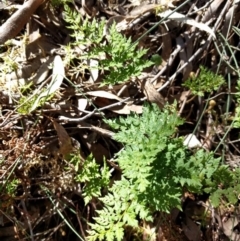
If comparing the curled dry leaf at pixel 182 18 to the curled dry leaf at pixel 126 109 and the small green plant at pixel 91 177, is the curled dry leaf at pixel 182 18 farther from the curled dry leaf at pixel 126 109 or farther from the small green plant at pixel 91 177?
the small green plant at pixel 91 177

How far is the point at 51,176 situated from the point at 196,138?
0.73 m

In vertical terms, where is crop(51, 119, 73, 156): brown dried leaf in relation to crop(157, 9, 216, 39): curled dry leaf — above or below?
below

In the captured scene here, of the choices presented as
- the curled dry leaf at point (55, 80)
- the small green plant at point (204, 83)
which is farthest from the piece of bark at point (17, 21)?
the small green plant at point (204, 83)

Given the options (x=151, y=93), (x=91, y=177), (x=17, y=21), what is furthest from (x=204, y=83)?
(x=17, y=21)

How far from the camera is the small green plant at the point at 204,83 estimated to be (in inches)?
87.8

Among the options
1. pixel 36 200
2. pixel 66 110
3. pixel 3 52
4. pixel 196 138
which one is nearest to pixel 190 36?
pixel 196 138

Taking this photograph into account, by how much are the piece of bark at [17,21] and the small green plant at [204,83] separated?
0.84m

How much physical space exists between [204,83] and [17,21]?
956 millimetres

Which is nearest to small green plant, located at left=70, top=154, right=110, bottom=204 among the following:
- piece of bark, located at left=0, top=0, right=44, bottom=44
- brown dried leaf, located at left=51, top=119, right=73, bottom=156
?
brown dried leaf, located at left=51, top=119, right=73, bottom=156

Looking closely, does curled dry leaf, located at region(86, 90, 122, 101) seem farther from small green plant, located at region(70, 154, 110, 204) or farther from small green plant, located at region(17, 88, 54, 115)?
small green plant, located at region(70, 154, 110, 204)

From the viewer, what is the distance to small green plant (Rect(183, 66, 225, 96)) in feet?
7.32

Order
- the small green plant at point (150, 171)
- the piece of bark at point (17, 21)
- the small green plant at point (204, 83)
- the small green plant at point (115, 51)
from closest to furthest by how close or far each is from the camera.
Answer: the small green plant at point (150, 171)
the small green plant at point (115, 51)
the small green plant at point (204, 83)
the piece of bark at point (17, 21)

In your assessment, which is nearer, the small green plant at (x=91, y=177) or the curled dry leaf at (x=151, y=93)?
the small green plant at (x=91, y=177)

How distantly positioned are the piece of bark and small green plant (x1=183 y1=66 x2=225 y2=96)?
0.84 metres
